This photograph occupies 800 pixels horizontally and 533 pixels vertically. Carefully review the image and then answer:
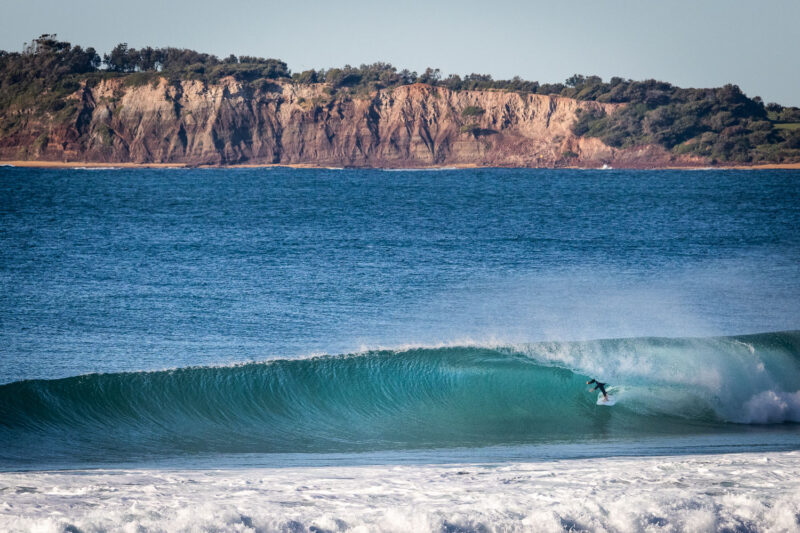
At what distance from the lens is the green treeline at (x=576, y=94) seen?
120 meters

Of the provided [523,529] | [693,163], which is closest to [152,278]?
[523,529]

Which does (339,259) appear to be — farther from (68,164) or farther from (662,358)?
(68,164)

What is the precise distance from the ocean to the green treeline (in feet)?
330

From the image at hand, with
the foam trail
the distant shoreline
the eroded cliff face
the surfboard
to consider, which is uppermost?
the eroded cliff face

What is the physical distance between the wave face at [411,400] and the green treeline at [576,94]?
369 ft

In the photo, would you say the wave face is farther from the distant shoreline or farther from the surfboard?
the distant shoreline

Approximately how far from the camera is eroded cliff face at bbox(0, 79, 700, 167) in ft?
380

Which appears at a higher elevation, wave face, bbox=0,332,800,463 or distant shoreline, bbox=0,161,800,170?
distant shoreline, bbox=0,161,800,170

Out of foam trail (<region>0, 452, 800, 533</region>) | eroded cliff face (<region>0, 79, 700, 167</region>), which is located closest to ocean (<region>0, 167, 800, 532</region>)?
foam trail (<region>0, 452, 800, 533</region>)

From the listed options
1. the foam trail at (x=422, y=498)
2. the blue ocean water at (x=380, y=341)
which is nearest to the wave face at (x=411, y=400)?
the blue ocean water at (x=380, y=341)

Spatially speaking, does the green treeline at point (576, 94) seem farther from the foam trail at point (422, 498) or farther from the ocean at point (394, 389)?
the foam trail at point (422, 498)

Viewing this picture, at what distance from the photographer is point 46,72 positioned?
422 ft

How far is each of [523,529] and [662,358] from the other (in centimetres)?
745

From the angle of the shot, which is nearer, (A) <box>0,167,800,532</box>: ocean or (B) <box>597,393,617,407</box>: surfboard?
(A) <box>0,167,800,532</box>: ocean
